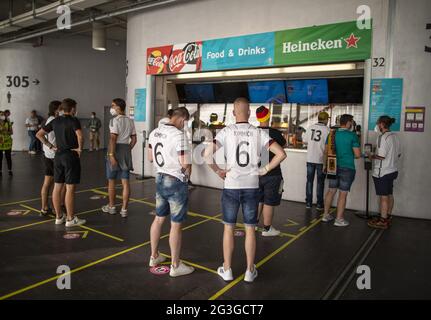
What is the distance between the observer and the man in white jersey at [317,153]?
20.5ft

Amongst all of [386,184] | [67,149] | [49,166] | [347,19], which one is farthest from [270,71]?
[49,166]

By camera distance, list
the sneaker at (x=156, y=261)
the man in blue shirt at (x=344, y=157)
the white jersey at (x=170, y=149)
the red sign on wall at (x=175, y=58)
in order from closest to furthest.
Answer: the white jersey at (x=170, y=149) < the sneaker at (x=156, y=261) < the man in blue shirt at (x=344, y=157) < the red sign on wall at (x=175, y=58)

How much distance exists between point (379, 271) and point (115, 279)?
2776 mm

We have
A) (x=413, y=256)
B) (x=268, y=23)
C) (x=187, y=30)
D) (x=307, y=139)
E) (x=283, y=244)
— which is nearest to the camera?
(x=413, y=256)

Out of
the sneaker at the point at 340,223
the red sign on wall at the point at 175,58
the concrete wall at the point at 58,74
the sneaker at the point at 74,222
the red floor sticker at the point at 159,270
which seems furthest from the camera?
the concrete wall at the point at 58,74

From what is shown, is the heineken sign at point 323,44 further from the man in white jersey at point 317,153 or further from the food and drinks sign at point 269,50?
the man in white jersey at point 317,153

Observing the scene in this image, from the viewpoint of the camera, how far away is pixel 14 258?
3953mm

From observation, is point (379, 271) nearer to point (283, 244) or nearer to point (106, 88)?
point (283, 244)

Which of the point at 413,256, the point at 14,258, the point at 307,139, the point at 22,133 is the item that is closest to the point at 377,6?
the point at 307,139

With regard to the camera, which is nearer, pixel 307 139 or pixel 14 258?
pixel 14 258

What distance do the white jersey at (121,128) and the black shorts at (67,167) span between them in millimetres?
726

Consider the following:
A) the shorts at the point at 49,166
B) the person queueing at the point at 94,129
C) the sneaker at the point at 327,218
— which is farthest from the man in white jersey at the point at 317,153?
the person queueing at the point at 94,129
